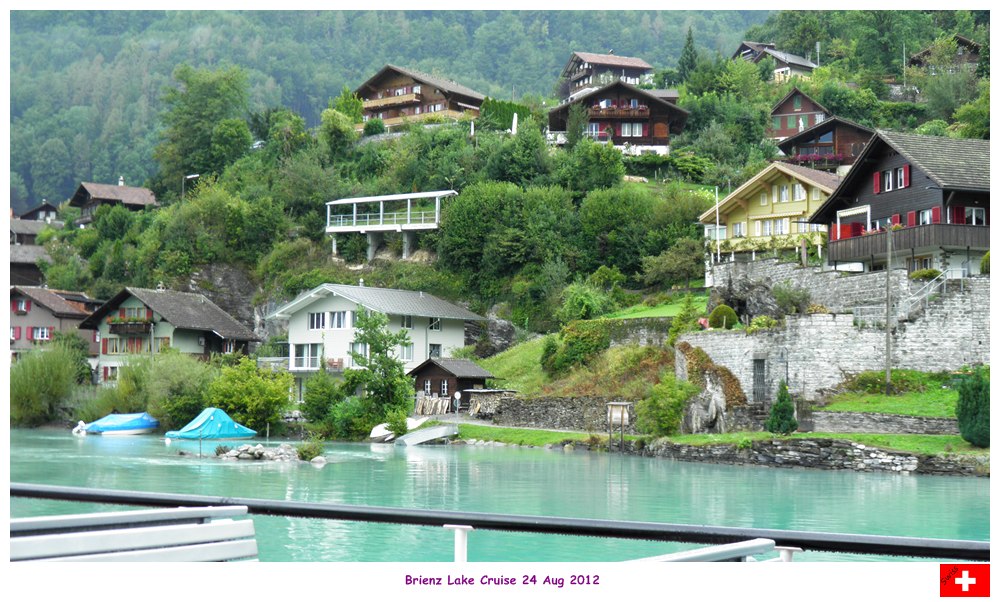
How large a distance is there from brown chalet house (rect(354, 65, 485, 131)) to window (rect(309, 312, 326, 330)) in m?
23.0

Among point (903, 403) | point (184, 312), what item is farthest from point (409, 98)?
point (903, 403)

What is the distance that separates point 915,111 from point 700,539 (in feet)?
214

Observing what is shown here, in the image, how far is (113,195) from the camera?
76.4 m

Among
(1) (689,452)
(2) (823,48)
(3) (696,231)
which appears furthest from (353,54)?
(1) (689,452)

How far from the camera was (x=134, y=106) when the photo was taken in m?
133

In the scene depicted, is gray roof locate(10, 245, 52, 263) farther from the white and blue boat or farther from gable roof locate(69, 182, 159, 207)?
the white and blue boat

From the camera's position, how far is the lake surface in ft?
50.2

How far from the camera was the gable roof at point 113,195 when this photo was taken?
75.9 m

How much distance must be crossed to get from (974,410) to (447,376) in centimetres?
2084

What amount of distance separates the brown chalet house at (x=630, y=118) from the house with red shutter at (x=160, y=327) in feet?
63.6

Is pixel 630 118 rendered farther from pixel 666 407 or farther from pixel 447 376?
pixel 666 407

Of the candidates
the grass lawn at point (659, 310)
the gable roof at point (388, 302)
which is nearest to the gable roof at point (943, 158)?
the grass lawn at point (659, 310)

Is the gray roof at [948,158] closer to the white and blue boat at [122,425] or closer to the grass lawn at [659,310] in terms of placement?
the grass lawn at [659,310]
